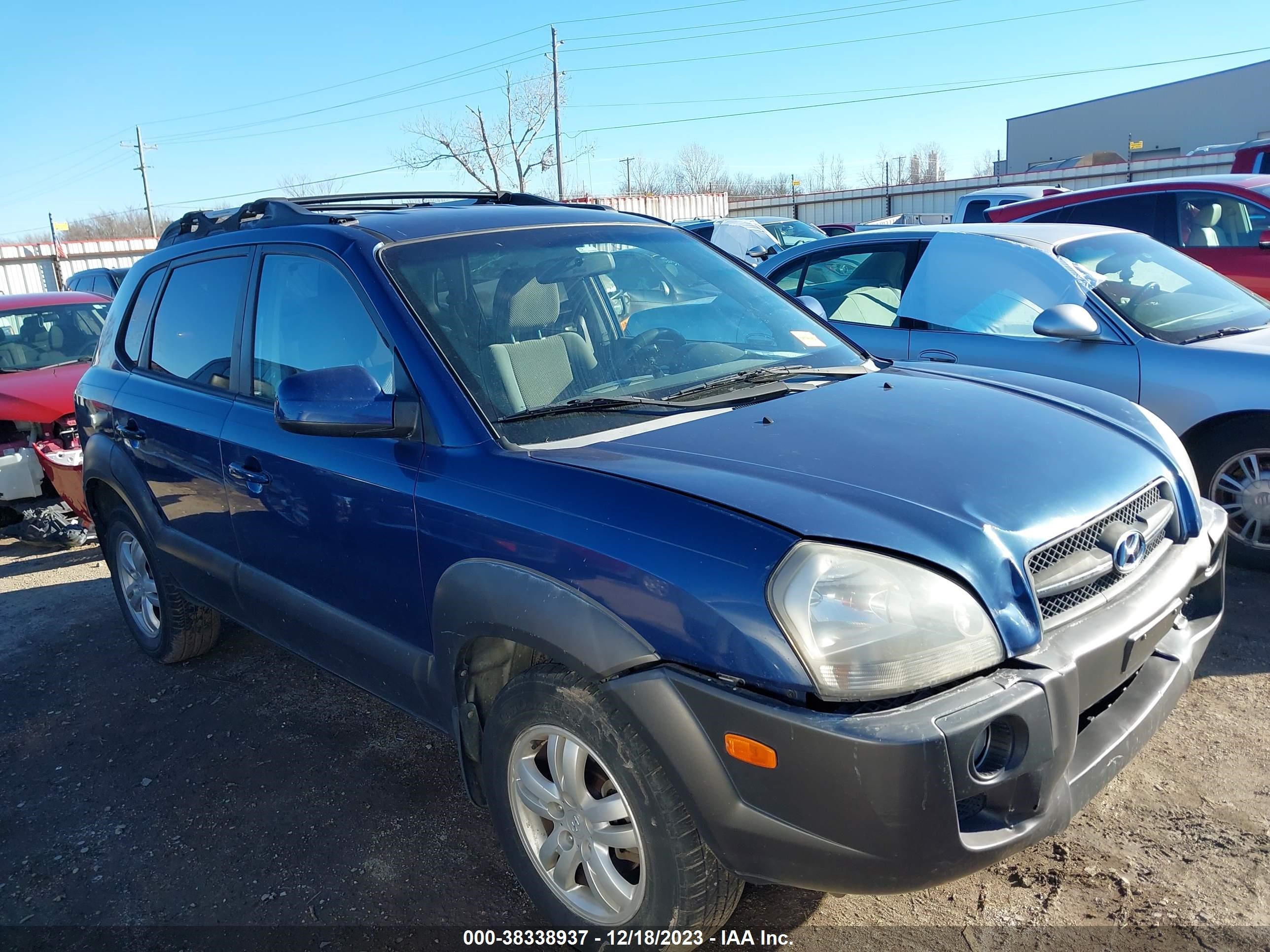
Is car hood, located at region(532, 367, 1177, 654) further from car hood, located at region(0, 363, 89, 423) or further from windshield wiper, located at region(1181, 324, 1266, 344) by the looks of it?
car hood, located at region(0, 363, 89, 423)

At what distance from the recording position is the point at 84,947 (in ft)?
8.68

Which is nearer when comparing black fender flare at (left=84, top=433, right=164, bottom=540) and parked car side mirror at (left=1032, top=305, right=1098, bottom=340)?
black fender flare at (left=84, top=433, right=164, bottom=540)

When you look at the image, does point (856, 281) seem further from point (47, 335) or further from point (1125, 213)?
point (47, 335)

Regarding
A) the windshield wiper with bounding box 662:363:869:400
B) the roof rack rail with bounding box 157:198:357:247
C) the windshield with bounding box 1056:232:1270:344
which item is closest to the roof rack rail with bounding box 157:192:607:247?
the roof rack rail with bounding box 157:198:357:247

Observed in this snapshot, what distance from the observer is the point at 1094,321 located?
14.9 ft

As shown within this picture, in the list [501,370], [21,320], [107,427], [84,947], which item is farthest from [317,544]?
[21,320]

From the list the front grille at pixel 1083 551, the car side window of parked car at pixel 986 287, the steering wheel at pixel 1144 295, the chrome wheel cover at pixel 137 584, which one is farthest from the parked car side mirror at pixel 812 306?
the chrome wheel cover at pixel 137 584

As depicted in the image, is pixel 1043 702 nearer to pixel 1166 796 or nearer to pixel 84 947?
pixel 1166 796

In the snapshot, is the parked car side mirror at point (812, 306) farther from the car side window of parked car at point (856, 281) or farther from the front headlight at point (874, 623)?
the front headlight at point (874, 623)

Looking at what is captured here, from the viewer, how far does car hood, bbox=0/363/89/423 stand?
21.1 feet

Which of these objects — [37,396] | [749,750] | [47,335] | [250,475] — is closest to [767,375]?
[749,750]

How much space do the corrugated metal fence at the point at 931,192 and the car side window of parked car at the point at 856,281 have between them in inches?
755

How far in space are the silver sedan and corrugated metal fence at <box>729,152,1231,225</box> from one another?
19.3 m

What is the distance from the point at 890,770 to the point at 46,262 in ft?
148
